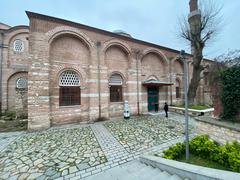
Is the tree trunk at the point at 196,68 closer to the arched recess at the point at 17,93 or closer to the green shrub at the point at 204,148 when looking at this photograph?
the green shrub at the point at 204,148

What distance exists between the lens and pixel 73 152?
17.0ft

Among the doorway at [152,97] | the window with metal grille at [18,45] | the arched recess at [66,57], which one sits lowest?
the doorway at [152,97]

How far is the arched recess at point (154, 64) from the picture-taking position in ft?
46.7

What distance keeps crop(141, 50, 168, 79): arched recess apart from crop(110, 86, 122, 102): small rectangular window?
3.50m

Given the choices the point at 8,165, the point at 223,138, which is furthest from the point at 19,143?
the point at 223,138

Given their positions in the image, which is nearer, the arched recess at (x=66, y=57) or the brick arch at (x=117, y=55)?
the arched recess at (x=66, y=57)

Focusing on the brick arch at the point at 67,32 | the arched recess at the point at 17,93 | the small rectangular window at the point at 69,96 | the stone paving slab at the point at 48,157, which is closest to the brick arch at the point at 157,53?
the brick arch at the point at 67,32

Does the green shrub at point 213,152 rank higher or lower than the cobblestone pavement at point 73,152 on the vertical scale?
higher

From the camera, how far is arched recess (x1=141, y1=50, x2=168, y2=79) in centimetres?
1424

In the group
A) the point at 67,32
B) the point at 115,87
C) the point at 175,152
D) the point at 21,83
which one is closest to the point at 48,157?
the point at 175,152

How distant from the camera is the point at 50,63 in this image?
368 inches

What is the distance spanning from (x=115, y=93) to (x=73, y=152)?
774 cm

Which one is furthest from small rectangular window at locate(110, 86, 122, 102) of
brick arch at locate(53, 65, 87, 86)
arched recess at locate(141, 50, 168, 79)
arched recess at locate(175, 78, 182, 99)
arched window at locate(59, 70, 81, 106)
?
arched recess at locate(175, 78, 182, 99)

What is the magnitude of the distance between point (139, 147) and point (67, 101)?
706 centimetres
